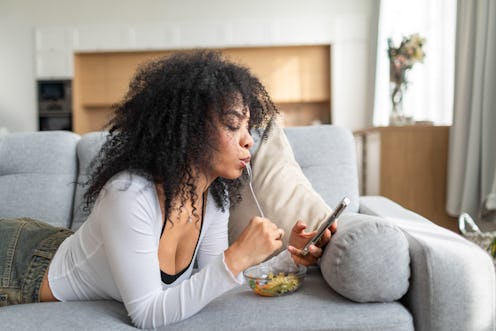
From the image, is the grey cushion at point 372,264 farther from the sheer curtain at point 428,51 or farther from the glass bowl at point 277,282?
the sheer curtain at point 428,51

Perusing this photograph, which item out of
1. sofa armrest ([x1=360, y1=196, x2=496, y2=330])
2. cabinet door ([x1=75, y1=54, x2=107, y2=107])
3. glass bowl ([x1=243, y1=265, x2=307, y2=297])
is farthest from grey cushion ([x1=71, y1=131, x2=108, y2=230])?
cabinet door ([x1=75, y1=54, x2=107, y2=107])

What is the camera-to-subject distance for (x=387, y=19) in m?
5.30

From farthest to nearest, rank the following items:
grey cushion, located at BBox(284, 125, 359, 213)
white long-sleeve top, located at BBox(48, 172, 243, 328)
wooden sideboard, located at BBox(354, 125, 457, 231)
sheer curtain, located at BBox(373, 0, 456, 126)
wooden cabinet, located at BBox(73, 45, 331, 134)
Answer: wooden cabinet, located at BBox(73, 45, 331, 134), sheer curtain, located at BBox(373, 0, 456, 126), wooden sideboard, located at BBox(354, 125, 457, 231), grey cushion, located at BBox(284, 125, 359, 213), white long-sleeve top, located at BBox(48, 172, 243, 328)

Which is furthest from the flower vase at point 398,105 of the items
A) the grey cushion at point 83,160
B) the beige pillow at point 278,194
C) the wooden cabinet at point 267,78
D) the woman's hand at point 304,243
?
the wooden cabinet at point 267,78

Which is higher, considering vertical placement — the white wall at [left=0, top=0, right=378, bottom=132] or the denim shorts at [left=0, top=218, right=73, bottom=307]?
the white wall at [left=0, top=0, right=378, bottom=132]

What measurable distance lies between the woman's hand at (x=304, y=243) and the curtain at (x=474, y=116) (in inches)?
77.6

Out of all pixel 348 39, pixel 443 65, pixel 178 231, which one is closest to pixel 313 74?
pixel 348 39

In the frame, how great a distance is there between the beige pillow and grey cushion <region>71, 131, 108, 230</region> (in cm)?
56

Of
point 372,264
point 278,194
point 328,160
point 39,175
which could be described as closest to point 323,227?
point 372,264

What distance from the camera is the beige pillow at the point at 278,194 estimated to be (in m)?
1.45

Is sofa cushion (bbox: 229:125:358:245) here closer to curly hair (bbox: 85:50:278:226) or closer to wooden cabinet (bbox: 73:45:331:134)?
curly hair (bbox: 85:50:278:226)

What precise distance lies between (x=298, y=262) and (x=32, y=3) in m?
6.14

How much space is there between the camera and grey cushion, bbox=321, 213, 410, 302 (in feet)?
3.63

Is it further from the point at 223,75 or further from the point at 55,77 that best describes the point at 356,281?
the point at 55,77
